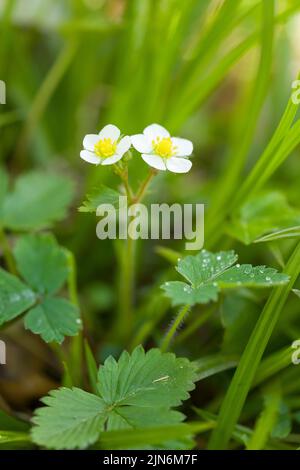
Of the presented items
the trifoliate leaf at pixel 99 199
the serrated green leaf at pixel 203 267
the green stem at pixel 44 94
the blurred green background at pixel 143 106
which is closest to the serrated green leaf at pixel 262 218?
the blurred green background at pixel 143 106

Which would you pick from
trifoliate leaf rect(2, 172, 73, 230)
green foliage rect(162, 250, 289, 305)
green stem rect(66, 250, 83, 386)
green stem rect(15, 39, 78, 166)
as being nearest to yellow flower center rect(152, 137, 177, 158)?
green foliage rect(162, 250, 289, 305)

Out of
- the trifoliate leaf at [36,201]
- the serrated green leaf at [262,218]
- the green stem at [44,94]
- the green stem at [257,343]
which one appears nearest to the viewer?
the green stem at [257,343]

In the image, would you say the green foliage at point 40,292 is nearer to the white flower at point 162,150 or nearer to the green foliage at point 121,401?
the green foliage at point 121,401

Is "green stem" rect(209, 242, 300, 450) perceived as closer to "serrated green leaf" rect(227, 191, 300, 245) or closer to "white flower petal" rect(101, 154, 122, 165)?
"serrated green leaf" rect(227, 191, 300, 245)

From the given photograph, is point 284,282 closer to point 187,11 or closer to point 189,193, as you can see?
point 187,11

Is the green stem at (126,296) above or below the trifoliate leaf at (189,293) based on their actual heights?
above

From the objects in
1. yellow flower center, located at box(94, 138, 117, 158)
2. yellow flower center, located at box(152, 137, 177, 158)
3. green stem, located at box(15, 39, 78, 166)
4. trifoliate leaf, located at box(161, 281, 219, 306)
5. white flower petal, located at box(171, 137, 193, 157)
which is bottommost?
trifoliate leaf, located at box(161, 281, 219, 306)

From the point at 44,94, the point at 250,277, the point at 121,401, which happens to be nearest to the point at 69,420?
the point at 121,401
